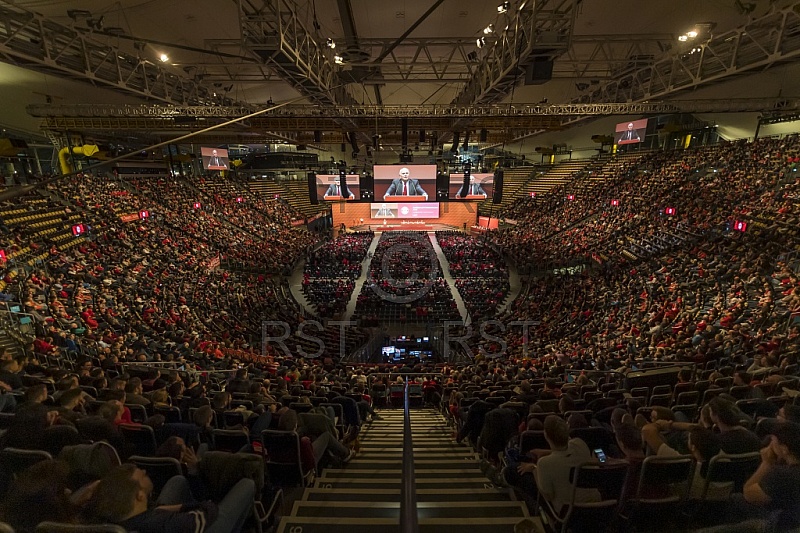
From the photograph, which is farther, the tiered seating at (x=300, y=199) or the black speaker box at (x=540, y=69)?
the tiered seating at (x=300, y=199)

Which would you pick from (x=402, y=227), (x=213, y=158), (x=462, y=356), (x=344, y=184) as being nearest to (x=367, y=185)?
(x=344, y=184)

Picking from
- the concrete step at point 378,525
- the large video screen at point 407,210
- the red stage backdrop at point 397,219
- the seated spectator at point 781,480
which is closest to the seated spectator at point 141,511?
the concrete step at point 378,525

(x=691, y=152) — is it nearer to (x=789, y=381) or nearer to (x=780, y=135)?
(x=780, y=135)

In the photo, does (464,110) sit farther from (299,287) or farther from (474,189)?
(299,287)

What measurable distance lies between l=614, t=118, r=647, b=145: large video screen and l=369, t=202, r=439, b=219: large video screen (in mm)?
18237

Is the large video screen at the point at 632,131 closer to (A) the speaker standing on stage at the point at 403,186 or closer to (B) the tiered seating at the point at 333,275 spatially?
(A) the speaker standing on stage at the point at 403,186

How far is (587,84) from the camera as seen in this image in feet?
58.4

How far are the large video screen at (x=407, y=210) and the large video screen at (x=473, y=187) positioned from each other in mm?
12020

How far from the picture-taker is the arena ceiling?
8.52m

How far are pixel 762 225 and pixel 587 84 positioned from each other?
9.55 meters

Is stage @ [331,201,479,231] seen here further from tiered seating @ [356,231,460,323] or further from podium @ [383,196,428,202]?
podium @ [383,196,428,202]

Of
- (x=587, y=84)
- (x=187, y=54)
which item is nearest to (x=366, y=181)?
(x=187, y=54)

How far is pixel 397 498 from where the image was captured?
315 centimetres

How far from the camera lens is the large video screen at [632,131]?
749 inches
